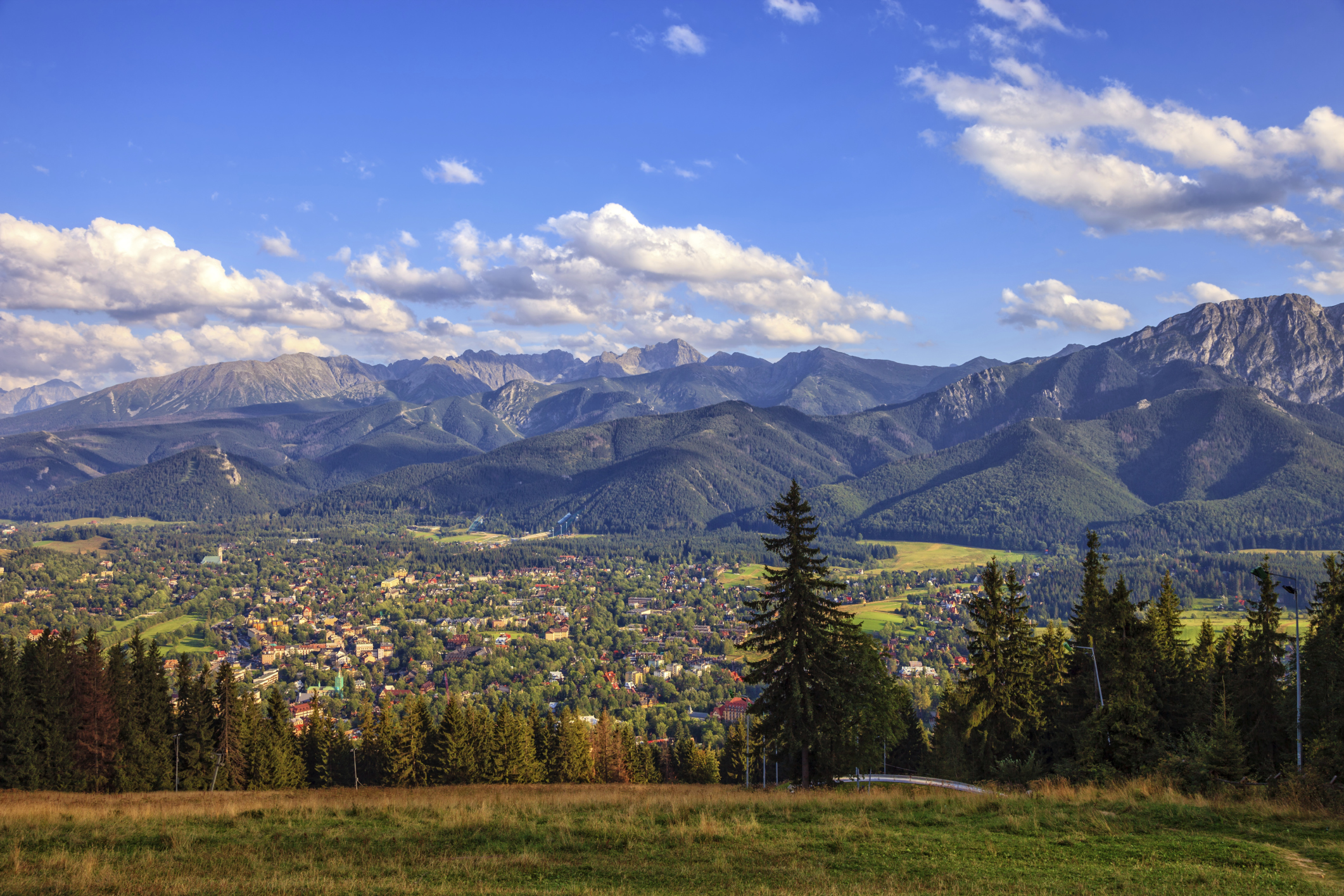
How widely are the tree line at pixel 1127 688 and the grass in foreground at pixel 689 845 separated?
8.92m

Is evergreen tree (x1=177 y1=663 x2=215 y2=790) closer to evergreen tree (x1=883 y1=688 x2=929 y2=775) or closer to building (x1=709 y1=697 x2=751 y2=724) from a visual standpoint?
evergreen tree (x1=883 y1=688 x2=929 y2=775)

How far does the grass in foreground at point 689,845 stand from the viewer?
13.8m

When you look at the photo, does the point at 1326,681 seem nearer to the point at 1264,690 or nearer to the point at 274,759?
the point at 1264,690

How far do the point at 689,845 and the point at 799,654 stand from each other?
663 inches

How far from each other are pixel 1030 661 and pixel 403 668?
11508 centimetres

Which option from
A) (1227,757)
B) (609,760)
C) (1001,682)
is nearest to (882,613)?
(609,760)

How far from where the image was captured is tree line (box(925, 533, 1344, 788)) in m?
30.4

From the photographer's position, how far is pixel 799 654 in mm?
32875

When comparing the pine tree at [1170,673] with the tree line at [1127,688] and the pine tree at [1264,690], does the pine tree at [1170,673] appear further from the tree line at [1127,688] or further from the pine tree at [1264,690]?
the pine tree at [1264,690]

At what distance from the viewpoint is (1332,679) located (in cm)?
2997

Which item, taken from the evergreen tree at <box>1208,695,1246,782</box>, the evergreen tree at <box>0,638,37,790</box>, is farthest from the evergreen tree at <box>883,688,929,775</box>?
the evergreen tree at <box>0,638,37,790</box>

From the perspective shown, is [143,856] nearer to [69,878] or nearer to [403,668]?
[69,878]

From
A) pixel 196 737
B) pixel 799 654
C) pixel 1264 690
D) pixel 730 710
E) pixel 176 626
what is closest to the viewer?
pixel 799 654

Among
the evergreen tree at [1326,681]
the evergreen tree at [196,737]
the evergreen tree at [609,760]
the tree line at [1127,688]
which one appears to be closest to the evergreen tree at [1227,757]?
the tree line at [1127,688]
